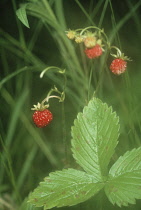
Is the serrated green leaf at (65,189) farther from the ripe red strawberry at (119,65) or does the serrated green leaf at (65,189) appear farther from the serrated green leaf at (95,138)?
the ripe red strawberry at (119,65)

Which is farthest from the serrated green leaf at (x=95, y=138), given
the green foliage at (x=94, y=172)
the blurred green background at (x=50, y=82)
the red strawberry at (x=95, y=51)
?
the blurred green background at (x=50, y=82)

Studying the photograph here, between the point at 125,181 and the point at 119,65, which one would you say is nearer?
the point at 125,181

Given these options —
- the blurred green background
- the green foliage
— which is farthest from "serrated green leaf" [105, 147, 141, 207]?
the blurred green background

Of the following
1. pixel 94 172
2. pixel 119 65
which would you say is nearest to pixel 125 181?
pixel 94 172

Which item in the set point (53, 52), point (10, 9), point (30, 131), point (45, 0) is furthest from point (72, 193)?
point (10, 9)

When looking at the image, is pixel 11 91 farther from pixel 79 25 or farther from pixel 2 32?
pixel 79 25

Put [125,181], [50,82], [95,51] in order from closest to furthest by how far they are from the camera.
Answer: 1. [125,181]
2. [95,51]
3. [50,82]

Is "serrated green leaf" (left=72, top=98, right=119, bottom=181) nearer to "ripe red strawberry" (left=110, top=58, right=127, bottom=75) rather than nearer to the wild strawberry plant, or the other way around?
the wild strawberry plant

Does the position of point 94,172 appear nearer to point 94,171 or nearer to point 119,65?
point 94,171
